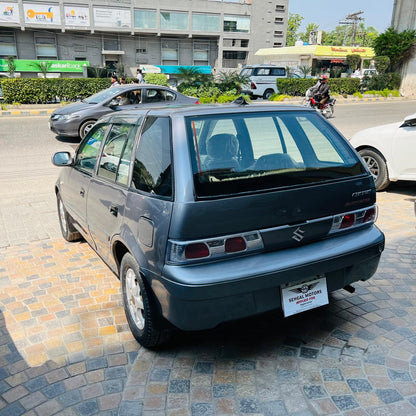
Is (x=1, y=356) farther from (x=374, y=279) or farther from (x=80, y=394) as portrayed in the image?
(x=374, y=279)

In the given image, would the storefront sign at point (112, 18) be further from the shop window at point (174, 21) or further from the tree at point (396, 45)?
the tree at point (396, 45)

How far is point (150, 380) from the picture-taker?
2.73 metres

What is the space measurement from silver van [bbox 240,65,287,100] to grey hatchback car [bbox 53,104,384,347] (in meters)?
22.6

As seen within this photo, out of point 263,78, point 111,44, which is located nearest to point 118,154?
point 263,78

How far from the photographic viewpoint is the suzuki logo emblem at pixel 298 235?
2.73 metres

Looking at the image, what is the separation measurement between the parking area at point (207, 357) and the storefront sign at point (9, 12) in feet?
157

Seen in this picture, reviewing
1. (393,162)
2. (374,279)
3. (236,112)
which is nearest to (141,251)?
(236,112)

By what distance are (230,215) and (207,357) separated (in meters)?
1.10

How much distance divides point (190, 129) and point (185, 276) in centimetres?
96

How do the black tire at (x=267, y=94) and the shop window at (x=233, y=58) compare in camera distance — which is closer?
the black tire at (x=267, y=94)

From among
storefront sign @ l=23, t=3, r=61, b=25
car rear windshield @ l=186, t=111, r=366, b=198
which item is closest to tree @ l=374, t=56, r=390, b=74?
car rear windshield @ l=186, t=111, r=366, b=198

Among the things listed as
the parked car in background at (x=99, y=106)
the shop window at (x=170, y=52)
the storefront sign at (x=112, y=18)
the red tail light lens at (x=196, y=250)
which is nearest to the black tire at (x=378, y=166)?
the red tail light lens at (x=196, y=250)

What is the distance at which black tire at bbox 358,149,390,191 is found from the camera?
6762mm

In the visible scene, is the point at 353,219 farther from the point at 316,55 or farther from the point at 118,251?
the point at 316,55
